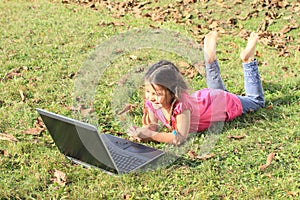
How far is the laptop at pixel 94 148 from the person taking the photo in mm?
3295

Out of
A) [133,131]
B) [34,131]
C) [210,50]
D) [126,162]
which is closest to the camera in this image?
[126,162]

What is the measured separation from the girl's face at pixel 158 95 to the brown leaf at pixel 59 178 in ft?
3.04

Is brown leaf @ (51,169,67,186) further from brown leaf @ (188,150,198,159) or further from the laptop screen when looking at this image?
brown leaf @ (188,150,198,159)

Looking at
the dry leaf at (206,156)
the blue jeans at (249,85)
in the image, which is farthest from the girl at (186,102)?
the dry leaf at (206,156)

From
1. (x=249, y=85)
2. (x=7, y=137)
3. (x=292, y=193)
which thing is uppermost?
→ (x=249, y=85)

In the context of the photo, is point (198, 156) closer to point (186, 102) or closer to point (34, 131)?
point (186, 102)

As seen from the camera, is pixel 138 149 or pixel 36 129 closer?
pixel 138 149

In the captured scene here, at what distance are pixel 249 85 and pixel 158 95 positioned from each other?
121 centimetres

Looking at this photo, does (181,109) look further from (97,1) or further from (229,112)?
(97,1)

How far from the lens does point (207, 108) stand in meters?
4.41

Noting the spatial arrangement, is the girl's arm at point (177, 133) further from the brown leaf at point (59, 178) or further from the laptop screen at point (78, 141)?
the brown leaf at point (59, 178)

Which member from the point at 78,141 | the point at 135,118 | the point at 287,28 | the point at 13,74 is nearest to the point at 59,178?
the point at 78,141

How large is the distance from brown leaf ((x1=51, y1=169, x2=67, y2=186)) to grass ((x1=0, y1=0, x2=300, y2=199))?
30 mm

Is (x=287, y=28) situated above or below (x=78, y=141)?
above
